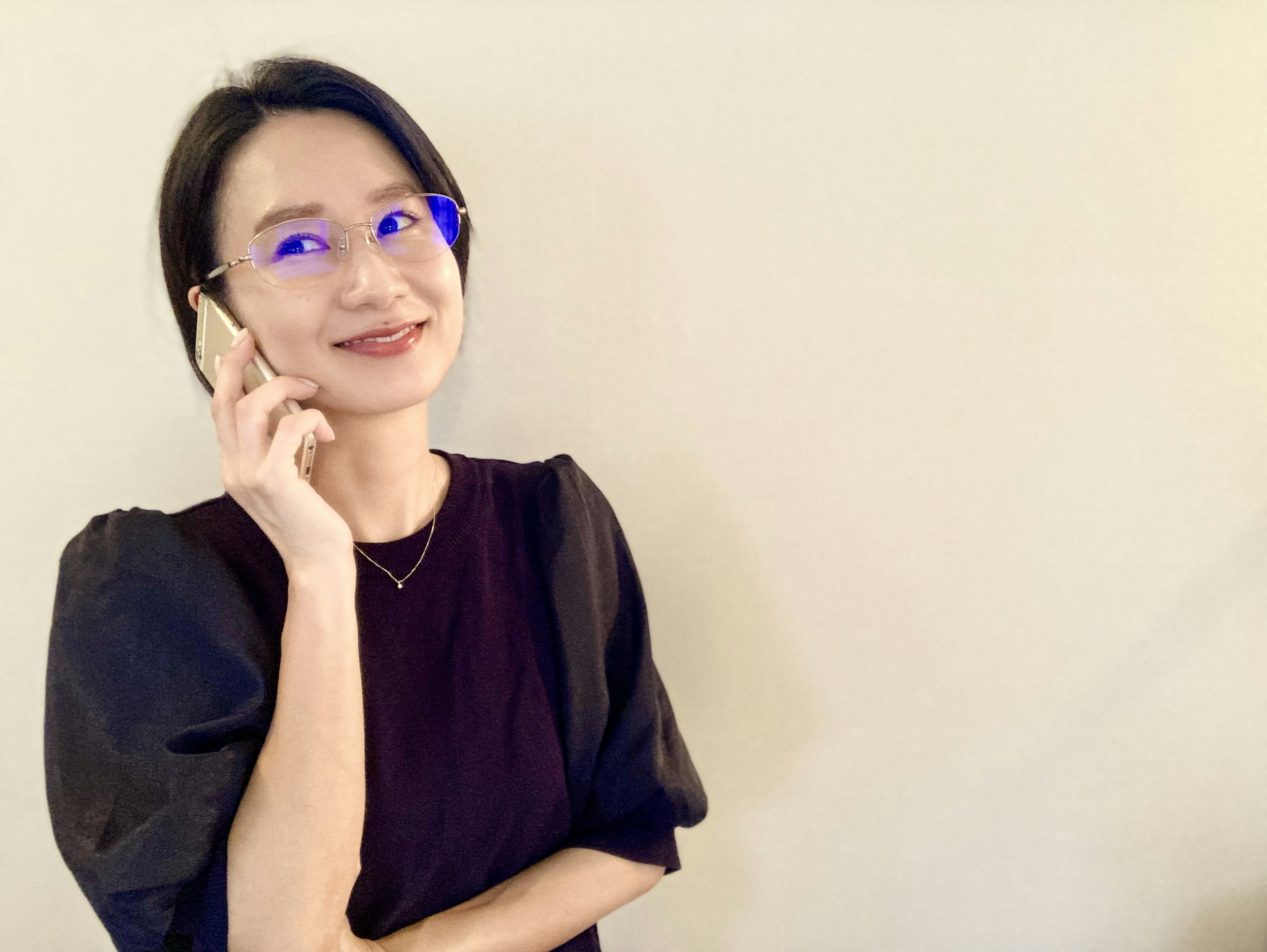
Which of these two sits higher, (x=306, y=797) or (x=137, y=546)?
(x=137, y=546)

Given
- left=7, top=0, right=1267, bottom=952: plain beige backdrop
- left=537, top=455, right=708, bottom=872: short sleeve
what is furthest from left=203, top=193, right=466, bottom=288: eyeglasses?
left=537, top=455, right=708, bottom=872: short sleeve

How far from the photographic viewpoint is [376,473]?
1.08 m

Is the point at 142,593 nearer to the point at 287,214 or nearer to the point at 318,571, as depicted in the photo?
the point at 318,571

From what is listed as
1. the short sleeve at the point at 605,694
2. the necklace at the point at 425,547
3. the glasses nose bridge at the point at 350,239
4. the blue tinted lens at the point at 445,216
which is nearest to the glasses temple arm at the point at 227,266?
the glasses nose bridge at the point at 350,239

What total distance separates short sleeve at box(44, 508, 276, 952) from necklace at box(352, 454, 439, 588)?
175 mm

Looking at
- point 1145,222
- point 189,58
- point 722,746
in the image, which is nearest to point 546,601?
point 722,746

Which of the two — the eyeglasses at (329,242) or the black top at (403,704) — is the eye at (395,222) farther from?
the black top at (403,704)

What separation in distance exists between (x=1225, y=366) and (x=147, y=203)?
5.29 ft

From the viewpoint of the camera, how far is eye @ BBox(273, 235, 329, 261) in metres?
0.95

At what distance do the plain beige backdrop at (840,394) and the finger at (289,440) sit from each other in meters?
0.39

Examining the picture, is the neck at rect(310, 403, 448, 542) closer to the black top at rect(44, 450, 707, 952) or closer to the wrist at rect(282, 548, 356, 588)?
the black top at rect(44, 450, 707, 952)

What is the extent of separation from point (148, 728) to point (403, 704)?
28 centimetres

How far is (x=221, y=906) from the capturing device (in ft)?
3.03

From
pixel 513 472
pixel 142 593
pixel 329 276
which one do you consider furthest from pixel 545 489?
pixel 142 593
